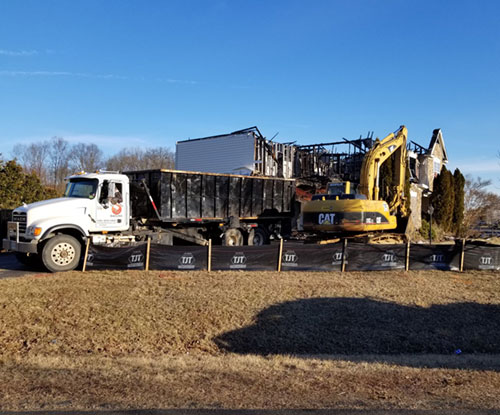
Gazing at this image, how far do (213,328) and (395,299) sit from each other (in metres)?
4.92

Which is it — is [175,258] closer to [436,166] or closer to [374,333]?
[374,333]

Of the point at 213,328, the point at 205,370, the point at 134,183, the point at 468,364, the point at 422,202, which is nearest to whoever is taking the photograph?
the point at 205,370

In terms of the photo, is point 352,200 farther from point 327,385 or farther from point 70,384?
point 70,384

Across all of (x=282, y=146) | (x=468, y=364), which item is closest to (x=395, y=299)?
(x=468, y=364)

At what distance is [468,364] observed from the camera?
8.23 m

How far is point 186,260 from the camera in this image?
1373 cm

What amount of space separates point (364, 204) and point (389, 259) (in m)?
3.53

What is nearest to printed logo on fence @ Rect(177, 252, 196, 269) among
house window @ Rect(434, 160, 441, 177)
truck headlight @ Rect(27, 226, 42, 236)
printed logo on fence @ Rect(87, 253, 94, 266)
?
printed logo on fence @ Rect(87, 253, 94, 266)

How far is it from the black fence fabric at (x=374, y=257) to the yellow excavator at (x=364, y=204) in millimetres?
3056

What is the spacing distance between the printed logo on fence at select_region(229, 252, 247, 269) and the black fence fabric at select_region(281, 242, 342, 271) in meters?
1.13

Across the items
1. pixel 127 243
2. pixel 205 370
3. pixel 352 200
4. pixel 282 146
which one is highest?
pixel 282 146

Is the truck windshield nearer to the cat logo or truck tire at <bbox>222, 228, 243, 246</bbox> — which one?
truck tire at <bbox>222, 228, 243, 246</bbox>

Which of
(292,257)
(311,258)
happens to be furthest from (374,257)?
(292,257)

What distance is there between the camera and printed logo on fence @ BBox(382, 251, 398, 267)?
14883 millimetres
